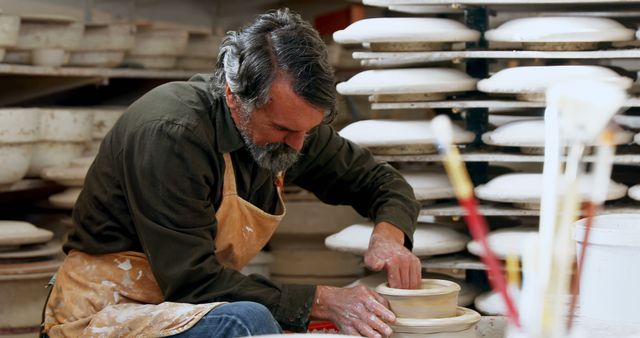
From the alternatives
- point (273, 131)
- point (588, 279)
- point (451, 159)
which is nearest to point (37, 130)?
point (273, 131)

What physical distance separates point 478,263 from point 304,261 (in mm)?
1418

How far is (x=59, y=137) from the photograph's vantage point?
404 centimetres

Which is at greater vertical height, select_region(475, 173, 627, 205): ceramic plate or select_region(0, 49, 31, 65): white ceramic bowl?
select_region(0, 49, 31, 65): white ceramic bowl

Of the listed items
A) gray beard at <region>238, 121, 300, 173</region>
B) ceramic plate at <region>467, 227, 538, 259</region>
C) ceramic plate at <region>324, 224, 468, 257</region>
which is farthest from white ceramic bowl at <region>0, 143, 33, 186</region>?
ceramic plate at <region>467, 227, 538, 259</region>

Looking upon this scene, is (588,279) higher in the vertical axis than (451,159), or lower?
lower

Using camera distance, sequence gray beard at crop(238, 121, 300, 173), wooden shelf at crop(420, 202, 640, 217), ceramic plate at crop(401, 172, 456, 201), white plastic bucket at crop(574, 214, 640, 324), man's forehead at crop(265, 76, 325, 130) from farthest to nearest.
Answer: ceramic plate at crop(401, 172, 456, 201) < wooden shelf at crop(420, 202, 640, 217) < gray beard at crop(238, 121, 300, 173) < man's forehead at crop(265, 76, 325, 130) < white plastic bucket at crop(574, 214, 640, 324)

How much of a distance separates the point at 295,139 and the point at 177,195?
0.33m

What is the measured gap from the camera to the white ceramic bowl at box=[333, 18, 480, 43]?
3.20 metres

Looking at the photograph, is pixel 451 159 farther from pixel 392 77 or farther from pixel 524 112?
pixel 524 112

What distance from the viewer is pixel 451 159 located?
4.43 ft

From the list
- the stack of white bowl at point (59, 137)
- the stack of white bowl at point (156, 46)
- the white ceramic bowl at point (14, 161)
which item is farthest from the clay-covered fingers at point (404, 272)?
the stack of white bowl at point (156, 46)

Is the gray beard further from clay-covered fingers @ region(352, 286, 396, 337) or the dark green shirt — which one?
clay-covered fingers @ region(352, 286, 396, 337)

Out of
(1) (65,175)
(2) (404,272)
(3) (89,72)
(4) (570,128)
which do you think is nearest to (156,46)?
(3) (89,72)

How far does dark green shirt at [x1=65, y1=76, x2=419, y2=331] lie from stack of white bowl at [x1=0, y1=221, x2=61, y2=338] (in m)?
1.03
